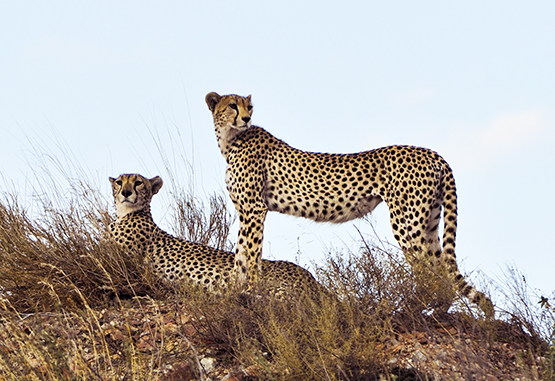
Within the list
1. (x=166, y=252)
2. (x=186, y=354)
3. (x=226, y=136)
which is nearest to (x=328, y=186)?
(x=226, y=136)

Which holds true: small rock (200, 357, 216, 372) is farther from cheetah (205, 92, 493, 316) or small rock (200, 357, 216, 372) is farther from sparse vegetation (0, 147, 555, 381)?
cheetah (205, 92, 493, 316)

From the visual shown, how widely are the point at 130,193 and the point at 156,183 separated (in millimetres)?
376

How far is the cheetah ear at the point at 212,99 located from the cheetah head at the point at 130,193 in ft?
3.00

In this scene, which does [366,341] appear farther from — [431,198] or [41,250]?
[41,250]

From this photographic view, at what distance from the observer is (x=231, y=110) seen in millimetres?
6879

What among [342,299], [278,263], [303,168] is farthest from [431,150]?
[342,299]

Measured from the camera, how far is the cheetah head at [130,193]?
22.8 ft

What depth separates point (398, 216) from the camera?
647cm

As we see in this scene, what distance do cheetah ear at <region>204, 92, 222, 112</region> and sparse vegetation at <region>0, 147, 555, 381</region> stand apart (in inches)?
59.8

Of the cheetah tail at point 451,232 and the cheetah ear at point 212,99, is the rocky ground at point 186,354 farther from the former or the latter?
the cheetah ear at point 212,99

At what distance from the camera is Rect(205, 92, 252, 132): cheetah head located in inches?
269

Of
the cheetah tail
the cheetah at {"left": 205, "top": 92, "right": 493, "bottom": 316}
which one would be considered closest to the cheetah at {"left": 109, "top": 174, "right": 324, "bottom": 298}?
the cheetah at {"left": 205, "top": 92, "right": 493, "bottom": 316}

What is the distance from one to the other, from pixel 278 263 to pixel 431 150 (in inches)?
66.5

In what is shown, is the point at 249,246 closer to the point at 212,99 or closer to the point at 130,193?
the point at 130,193
